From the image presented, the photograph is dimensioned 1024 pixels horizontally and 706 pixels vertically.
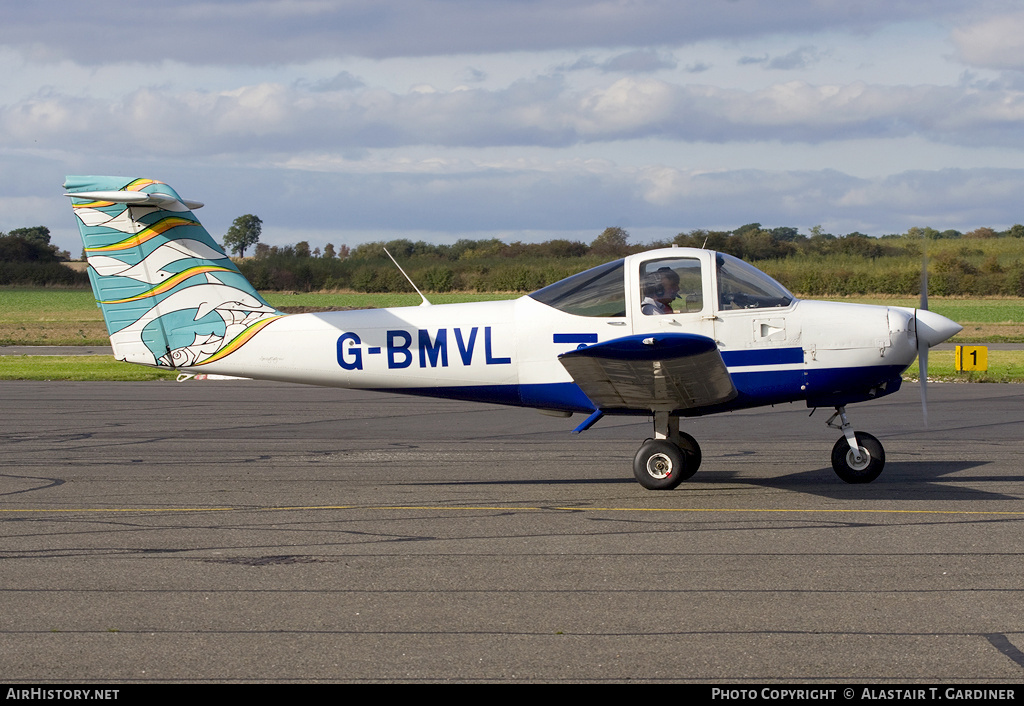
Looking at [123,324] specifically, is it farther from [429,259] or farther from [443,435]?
[429,259]

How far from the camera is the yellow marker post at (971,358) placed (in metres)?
20.4

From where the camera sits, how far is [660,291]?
30.5 ft

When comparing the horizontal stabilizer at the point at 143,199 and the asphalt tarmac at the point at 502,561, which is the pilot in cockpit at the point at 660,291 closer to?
the asphalt tarmac at the point at 502,561

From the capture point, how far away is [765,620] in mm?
5301

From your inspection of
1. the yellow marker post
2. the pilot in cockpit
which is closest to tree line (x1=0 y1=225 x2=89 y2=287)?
the yellow marker post

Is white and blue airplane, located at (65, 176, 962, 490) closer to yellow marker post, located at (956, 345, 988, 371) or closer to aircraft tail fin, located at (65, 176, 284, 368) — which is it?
aircraft tail fin, located at (65, 176, 284, 368)

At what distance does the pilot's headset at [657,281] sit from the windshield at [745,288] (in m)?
0.47

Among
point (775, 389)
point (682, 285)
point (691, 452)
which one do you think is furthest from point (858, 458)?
point (682, 285)

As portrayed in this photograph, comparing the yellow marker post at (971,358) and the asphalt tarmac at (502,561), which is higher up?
the yellow marker post at (971,358)

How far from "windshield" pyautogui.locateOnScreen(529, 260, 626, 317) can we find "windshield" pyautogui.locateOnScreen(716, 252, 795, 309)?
95 cm

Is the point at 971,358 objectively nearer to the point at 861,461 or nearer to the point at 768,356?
the point at 861,461

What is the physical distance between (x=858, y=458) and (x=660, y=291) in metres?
2.55

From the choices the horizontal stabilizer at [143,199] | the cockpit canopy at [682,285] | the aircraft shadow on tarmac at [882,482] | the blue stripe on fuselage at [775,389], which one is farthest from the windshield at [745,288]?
the horizontal stabilizer at [143,199]

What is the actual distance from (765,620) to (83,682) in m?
3.42
